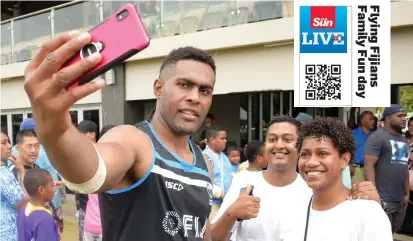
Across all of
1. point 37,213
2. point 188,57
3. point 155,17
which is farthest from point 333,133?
point 155,17

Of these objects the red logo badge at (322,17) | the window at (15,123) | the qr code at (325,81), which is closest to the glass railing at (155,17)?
the window at (15,123)

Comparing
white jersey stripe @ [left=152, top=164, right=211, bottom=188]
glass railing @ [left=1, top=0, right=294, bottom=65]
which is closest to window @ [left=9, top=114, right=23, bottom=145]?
glass railing @ [left=1, top=0, right=294, bottom=65]

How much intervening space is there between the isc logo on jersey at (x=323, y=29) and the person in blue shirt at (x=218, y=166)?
1727 mm

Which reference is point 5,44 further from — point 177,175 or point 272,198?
point 177,175

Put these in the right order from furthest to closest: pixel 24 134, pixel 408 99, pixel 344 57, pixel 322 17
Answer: pixel 408 99 < pixel 322 17 < pixel 24 134 < pixel 344 57

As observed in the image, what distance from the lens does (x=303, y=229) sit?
7.32ft

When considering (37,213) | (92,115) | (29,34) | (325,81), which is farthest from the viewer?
(29,34)

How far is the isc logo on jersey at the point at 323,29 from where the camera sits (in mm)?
4391

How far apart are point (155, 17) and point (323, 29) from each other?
5.38 m

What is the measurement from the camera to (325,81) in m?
4.21

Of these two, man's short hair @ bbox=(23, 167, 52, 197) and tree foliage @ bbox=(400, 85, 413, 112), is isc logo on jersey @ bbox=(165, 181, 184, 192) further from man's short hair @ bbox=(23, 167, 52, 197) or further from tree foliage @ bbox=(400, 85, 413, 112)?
tree foliage @ bbox=(400, 85, 413, 112)

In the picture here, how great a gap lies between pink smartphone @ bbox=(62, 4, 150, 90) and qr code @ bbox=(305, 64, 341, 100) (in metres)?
3.27

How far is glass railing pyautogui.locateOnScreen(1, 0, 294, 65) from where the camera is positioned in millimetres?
8133

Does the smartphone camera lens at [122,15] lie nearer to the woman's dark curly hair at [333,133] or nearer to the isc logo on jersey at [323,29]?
the woman's dark curly hair at [333,133]
